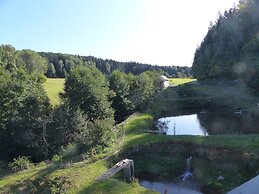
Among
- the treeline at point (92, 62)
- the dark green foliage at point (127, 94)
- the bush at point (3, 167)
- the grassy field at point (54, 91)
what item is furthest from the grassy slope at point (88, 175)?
the treeline at point (92, 62)

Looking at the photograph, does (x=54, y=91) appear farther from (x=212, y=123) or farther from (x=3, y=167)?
(x=3, y=167)

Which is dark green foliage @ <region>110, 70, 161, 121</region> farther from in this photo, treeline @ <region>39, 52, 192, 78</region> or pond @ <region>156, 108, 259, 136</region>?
treeline @ <region>39, 52, 192, 78</region>

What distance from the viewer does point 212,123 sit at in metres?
42.4

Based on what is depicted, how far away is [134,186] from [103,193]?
2.22 meters

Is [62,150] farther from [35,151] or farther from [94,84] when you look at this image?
[94,84]

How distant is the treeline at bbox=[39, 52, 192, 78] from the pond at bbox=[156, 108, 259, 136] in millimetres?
59428

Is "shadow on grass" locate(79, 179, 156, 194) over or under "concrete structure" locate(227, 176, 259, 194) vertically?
under

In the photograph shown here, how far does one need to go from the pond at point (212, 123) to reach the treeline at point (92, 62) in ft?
195

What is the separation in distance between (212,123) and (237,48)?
111 feet

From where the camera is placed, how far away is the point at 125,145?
2766cm

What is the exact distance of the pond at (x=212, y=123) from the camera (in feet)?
120

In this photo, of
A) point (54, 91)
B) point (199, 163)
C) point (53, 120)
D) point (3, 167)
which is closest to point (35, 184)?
point (3, 167)

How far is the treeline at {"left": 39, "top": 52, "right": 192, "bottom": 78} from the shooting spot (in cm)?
12583

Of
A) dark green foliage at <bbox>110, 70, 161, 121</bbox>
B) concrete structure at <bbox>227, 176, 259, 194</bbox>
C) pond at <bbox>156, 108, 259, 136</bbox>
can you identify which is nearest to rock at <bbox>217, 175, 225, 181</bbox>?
pond at <bbox>156, 108, 259, 136</bbox>
